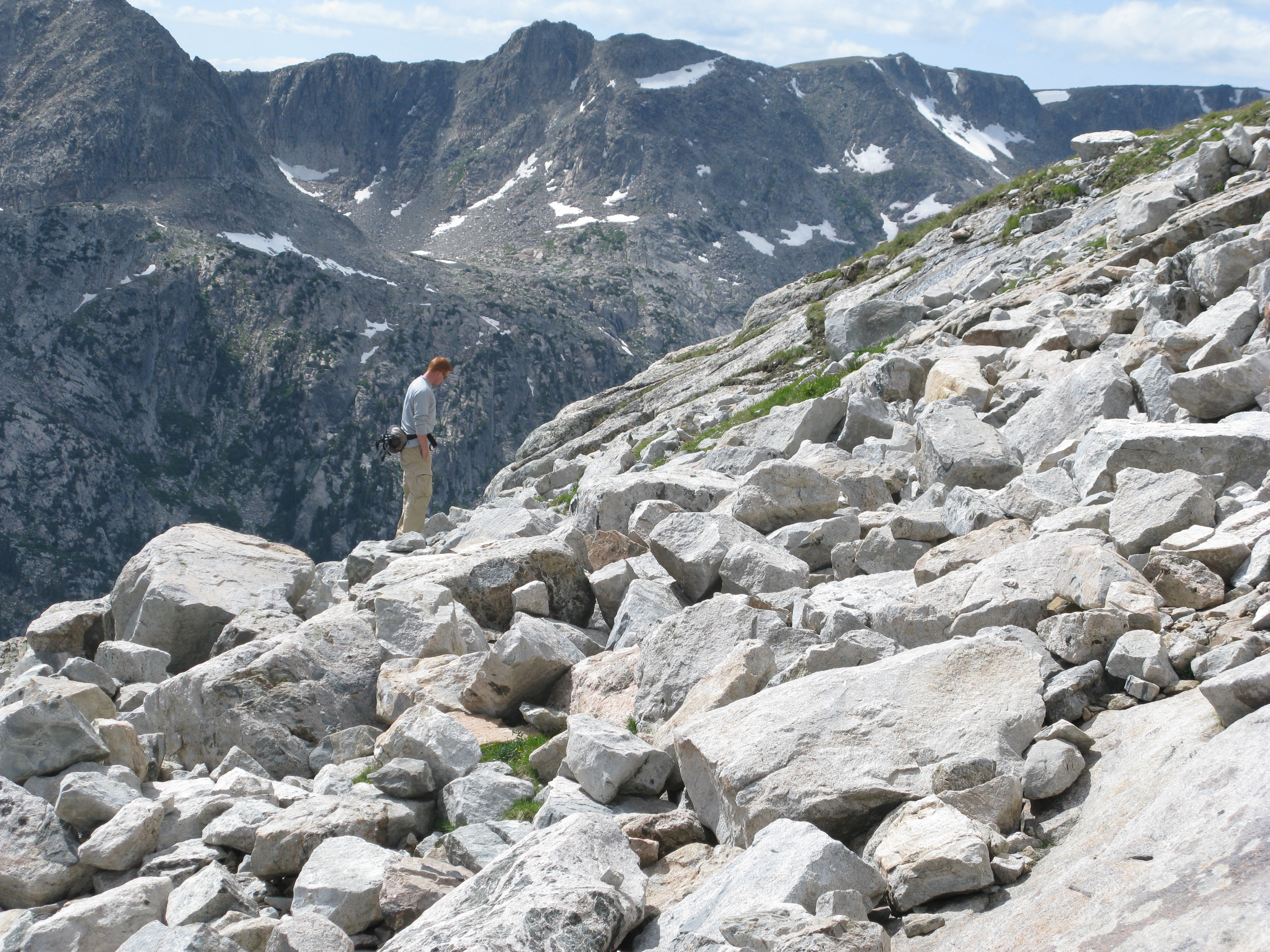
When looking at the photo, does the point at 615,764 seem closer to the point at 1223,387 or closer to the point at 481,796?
the point at 481,796

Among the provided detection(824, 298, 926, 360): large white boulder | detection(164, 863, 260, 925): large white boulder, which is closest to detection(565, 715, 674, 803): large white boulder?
detection(164, 863, 260, 925): large white boulder

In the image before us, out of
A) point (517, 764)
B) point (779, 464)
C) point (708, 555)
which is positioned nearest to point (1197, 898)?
point (517, 764)

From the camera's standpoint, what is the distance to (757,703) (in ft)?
20.8

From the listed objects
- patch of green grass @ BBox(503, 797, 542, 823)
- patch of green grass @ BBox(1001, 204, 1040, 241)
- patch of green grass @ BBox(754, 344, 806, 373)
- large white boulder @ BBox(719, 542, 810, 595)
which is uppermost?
patch of green grass @ BBox(1001, 204, 1040, 241)

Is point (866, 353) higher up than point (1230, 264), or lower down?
lower down

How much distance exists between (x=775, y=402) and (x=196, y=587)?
47.4ft

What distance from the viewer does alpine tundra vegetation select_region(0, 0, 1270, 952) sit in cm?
450

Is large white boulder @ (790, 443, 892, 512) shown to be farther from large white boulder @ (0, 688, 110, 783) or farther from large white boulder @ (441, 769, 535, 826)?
large white boulder @ (0, 688, 110, 783)

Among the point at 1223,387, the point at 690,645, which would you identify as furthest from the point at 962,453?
the point at 690,645

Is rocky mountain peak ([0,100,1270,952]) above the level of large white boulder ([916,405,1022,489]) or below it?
below

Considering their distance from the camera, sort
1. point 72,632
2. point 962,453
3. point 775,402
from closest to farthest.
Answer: point 962,453 → point 72,632 → point 775,402

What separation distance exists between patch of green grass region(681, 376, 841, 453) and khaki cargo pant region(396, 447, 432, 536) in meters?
6.06

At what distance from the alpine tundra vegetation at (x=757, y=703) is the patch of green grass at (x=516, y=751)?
0.04 meters

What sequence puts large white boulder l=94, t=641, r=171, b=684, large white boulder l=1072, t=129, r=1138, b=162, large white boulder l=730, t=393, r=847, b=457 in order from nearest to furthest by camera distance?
large white boulder l=94, t=641, r=171, b=684
large white boulder l=730, t=393, r=847, b=457
large white boulder l=1072, t=129, r=1138, b=162
